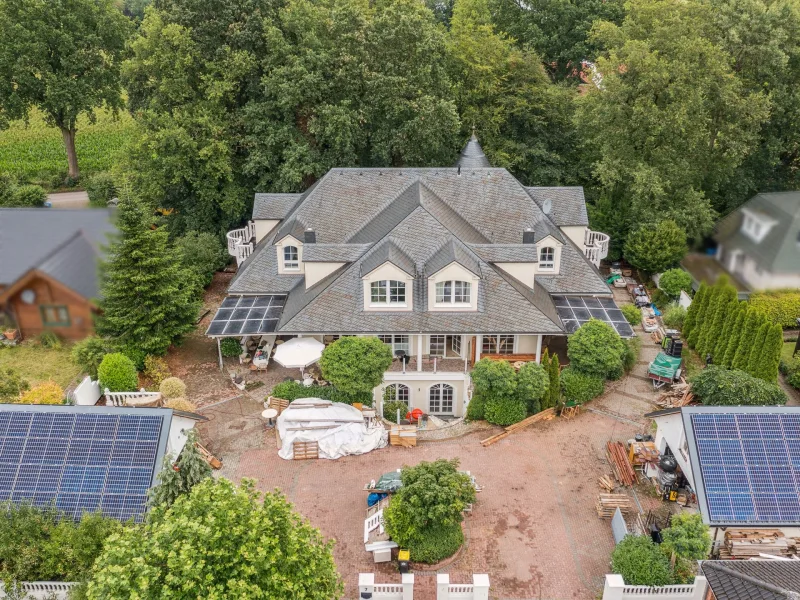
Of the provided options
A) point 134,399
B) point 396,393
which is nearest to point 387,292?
point 396,393

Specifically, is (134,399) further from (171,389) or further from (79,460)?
(79,460)

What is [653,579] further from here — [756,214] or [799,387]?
[799,387]

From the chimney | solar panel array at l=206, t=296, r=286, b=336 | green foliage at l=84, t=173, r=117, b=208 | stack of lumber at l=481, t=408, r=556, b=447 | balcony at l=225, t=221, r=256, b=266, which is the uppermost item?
green foliage at l=84, t=173, r=117, b=208

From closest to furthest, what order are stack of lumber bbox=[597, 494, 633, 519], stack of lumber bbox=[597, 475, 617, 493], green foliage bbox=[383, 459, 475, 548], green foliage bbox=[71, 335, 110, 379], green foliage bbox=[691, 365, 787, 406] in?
green foliage bbox=[383, 459, 475, 548] → stack of lumber bbox=[597, 494, 633, 519] → stack of lumber bbox=[597, 475, 617, 493] → green foliage bbox=[691, 365, 787, 406] → green foliage bbox=[71, 335, 110, 379]

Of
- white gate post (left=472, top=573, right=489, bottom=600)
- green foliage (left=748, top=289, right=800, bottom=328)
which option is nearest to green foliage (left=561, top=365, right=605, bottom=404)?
white gate post (left=472, top=573, right=489, bottom=600)

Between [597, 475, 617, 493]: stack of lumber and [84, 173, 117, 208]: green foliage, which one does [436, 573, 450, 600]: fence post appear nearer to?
[597, 475, 617, 493]: stack of lumber
